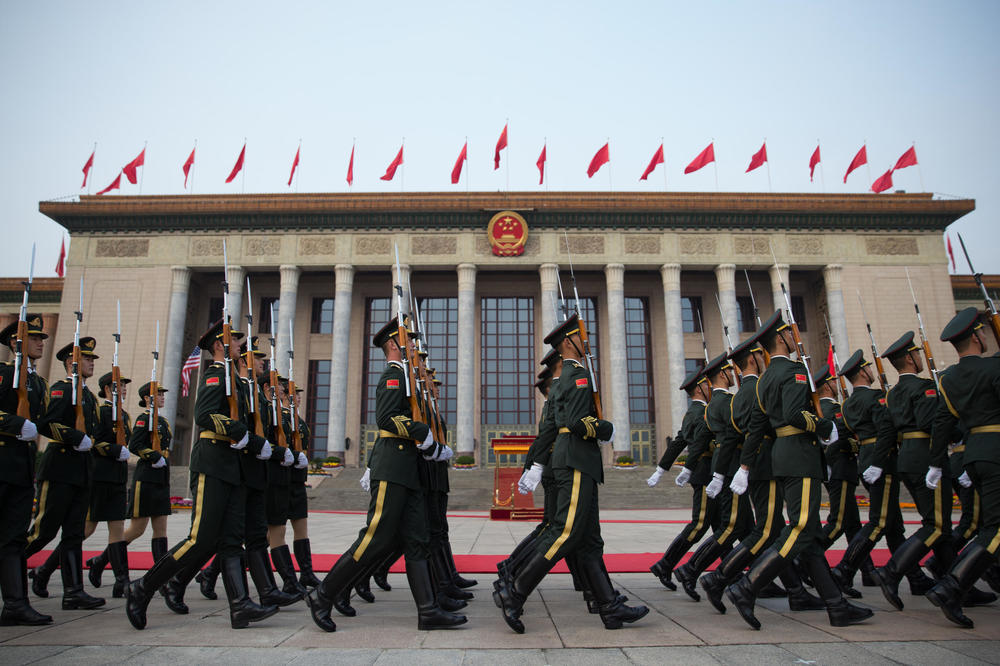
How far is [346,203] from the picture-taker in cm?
3066

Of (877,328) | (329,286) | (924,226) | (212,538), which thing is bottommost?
(212,538)

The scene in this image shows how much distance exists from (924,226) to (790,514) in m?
32.9

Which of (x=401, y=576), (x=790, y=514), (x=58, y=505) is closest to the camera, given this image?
(x=790, y=514)

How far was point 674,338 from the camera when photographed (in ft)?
98.6

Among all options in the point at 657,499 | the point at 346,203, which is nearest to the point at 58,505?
the point at 657,499

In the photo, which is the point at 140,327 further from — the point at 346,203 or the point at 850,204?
the point at 850,204

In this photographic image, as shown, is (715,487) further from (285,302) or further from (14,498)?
(285,302)

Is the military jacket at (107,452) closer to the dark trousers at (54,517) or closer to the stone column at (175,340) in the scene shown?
the dark trousers at (54,517)

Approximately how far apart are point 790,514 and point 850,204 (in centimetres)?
3042

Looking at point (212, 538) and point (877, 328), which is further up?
point (877, 328)

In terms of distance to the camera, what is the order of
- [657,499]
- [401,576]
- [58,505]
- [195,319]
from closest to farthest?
[58,505] → [401,576] → [657,499] → [195,319]

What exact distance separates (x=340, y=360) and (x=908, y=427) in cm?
2639

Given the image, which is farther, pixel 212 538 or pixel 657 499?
pixel 657 499

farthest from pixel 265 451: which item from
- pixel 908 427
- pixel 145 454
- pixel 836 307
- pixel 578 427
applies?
pixel 836 307
